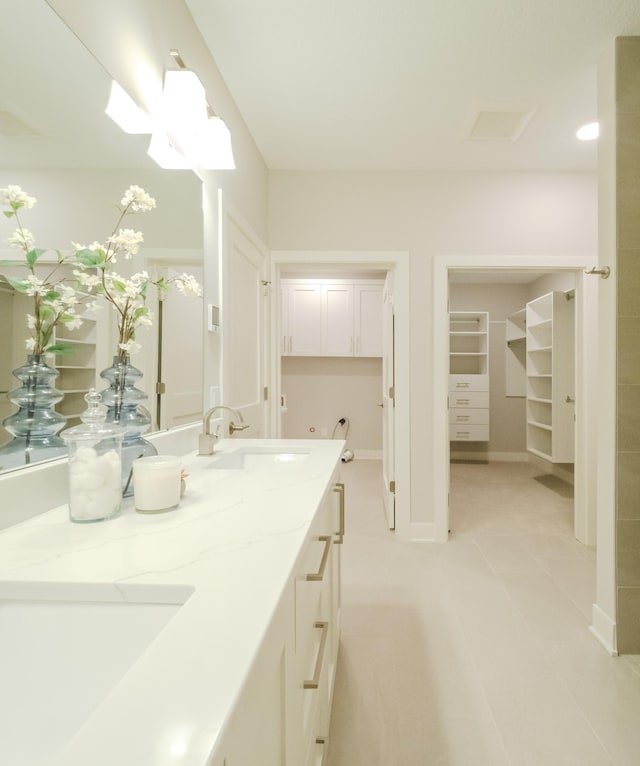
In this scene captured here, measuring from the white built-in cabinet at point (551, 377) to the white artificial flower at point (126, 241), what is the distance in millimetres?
4017

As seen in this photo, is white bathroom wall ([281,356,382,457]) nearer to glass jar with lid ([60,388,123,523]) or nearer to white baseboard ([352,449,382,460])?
white baseboard ([352,449,382,460])

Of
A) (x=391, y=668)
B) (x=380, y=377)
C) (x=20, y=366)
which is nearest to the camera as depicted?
(x=20, y=366)

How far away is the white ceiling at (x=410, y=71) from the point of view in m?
1.63

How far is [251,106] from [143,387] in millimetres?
1729

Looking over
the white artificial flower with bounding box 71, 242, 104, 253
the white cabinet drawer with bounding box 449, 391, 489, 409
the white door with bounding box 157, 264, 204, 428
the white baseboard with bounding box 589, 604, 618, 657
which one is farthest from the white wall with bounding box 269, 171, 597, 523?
the white cabinet drawer with bounding box 449, 391, 489, 409

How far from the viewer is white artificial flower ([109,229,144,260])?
1060 millimetres

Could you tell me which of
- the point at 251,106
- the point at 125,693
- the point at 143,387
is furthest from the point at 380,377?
the point at 125,693

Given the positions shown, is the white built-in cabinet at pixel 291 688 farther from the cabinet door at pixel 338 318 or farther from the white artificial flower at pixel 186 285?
the cabinet door at pixel 338 318

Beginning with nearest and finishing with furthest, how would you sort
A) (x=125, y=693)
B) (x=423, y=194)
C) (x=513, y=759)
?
(x=125, y=693) → (x=513, y=759) → (x=423, y=194)

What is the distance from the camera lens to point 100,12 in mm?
1109

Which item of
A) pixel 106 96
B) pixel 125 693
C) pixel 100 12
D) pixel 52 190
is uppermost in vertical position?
pixel 100 12

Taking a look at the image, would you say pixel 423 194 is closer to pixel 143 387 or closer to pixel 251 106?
pixel 251 106

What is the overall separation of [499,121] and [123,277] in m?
2.27

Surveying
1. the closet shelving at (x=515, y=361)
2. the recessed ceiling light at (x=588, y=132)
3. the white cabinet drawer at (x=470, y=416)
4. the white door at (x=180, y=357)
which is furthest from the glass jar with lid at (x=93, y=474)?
the closet shelving at (x=515, y=361)
